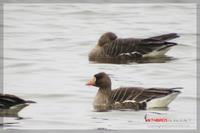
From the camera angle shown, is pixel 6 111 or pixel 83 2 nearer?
pixel 6 111

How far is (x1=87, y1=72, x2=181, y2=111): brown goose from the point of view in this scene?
12883mm

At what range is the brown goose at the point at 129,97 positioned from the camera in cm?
1288

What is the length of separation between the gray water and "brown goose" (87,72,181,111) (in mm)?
136

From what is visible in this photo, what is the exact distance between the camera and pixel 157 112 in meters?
12.8

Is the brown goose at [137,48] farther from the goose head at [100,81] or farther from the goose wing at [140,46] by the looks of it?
the goose head at [100,81]

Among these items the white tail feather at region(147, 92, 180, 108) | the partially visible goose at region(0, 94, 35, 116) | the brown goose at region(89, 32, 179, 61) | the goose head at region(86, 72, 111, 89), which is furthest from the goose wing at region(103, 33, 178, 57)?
the partially visible goose at region(0, 94, 35, 116)

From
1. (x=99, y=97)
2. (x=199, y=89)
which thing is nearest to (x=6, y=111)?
(x=99, y=97)

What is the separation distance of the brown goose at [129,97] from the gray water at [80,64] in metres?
0.14

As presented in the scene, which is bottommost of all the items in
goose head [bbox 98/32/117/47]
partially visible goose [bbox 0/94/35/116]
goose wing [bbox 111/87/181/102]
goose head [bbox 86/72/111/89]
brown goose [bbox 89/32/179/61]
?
partially visible goose [bbox 0/94/35/116]

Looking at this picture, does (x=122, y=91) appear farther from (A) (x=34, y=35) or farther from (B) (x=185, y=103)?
(A) (x=34, y=35)

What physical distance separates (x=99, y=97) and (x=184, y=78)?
2594mm

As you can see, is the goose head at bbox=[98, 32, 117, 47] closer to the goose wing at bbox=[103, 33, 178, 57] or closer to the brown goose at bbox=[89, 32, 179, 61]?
the brown goose at bbox=[89, 32, 179, 61]

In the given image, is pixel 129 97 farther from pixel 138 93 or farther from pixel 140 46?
pixel 140 46

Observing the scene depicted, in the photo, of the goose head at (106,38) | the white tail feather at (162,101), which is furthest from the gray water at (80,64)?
the goose head at (106,38)
